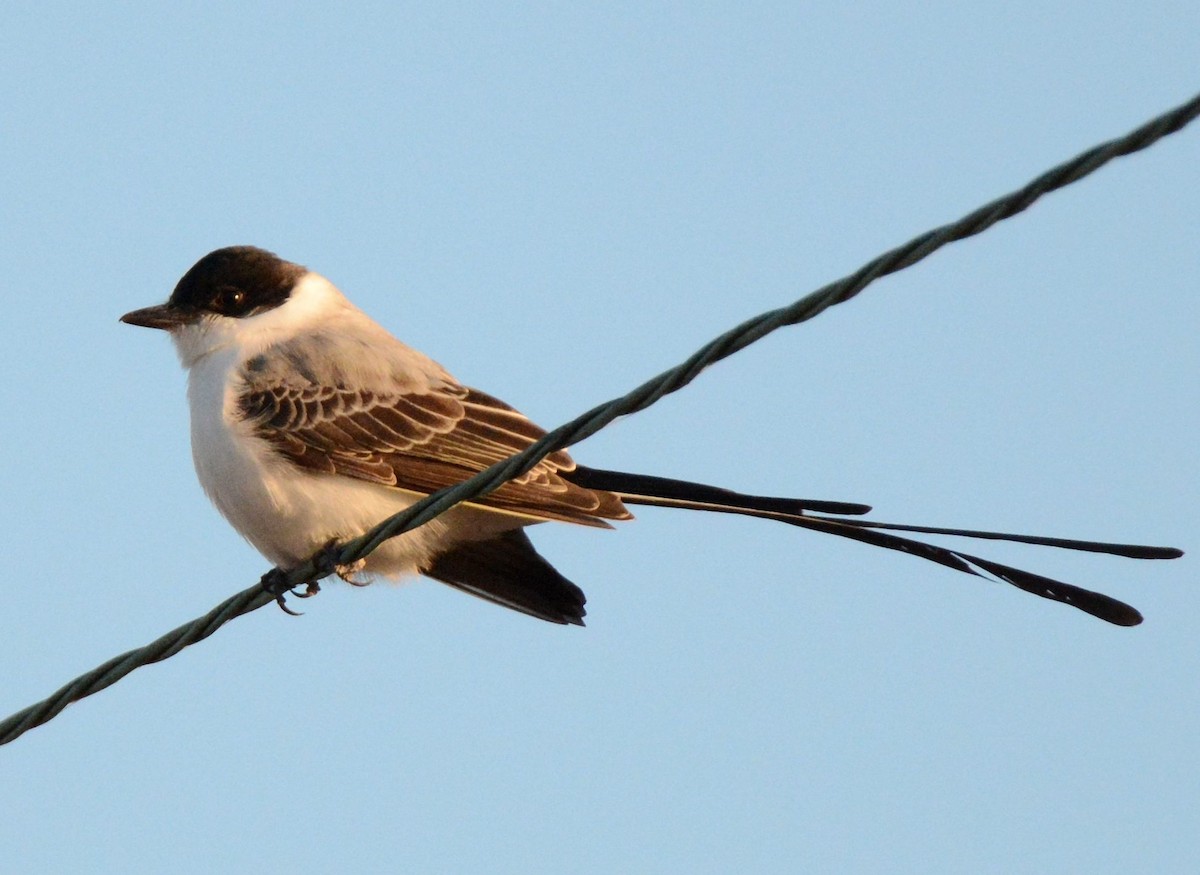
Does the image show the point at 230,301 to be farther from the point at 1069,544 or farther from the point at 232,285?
the point at 1069,544

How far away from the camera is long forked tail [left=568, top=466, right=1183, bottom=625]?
4.12m

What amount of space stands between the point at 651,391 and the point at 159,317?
140 inches

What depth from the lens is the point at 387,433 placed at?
575cm

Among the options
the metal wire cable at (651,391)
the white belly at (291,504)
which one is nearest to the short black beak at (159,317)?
the white belly at (291,504)

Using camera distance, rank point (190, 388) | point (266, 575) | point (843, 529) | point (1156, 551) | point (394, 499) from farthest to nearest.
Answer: point (190, 388)
point (394, 499)
point (266, 575)
point (843, 529)
point (1156, 551)

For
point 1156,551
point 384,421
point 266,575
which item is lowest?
point 266,575

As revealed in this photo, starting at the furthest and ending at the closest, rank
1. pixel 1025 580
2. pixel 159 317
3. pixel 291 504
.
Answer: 1. pixel 159 317
2. pixel 291 504
3. pixel 1025 580

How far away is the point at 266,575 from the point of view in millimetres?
5324

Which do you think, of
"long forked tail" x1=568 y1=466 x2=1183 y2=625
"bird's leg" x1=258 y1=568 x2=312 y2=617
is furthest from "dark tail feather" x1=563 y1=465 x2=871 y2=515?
"bird's leg" x1=258 y1=568 x2=312 y2=617

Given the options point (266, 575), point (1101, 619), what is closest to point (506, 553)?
point (266, 575)

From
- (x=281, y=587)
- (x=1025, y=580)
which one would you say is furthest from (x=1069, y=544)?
(x=281, y=587)

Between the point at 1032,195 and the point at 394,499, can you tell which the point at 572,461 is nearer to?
the point at 394,499

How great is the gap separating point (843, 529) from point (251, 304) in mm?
2800

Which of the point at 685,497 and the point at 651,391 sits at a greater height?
the point at 685,497
